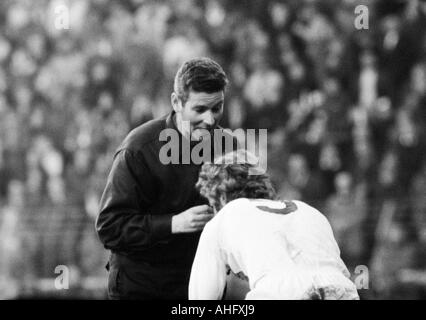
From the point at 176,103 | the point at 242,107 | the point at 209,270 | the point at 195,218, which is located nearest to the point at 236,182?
the point at 209,270

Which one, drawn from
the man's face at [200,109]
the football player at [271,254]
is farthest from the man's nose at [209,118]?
the football player at [271,254]

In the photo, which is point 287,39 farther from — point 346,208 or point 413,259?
point 413,259

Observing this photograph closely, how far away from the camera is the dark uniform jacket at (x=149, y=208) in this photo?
14.3ft

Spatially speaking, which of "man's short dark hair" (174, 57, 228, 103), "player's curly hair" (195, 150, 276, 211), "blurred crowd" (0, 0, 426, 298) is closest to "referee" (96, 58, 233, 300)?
"man's short dark hair" (174, 57, 228, 103)

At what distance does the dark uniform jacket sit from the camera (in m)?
4.36

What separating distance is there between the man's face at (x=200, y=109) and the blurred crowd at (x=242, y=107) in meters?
3.75

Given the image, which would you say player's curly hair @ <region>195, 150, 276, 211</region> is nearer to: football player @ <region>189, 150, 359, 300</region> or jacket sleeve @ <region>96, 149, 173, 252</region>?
football player @ <region>189, 150, 359, 300</region>

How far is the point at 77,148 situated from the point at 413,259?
3847 millimetres

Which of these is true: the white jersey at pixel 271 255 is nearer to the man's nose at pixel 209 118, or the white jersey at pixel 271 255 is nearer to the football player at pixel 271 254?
the football player at pixel 271 254

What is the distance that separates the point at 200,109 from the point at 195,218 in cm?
54

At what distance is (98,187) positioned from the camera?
30.5 feet

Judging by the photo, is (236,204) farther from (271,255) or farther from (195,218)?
(195,218)

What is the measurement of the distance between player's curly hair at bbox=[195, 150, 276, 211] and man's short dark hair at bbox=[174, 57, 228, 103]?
0.75 metres

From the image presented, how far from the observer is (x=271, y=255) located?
3.34m
